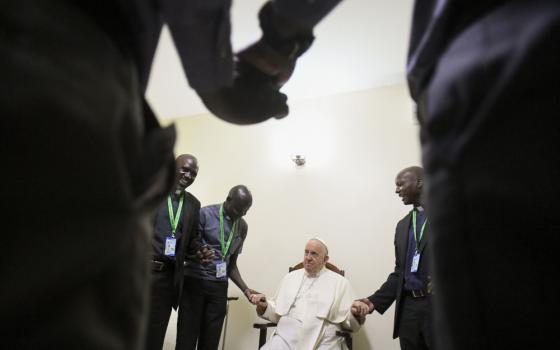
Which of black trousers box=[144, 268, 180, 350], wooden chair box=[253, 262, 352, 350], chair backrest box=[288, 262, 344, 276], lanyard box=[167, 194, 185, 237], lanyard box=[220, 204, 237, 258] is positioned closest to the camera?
black trousers box=[144, 268, 180, 350]

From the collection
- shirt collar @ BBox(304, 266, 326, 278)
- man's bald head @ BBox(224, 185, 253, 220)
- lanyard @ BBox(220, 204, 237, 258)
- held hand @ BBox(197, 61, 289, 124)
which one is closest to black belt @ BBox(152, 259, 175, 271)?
lanyard @ BBox(220, 204, 237, 258)

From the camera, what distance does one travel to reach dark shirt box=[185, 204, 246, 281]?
2918 mm

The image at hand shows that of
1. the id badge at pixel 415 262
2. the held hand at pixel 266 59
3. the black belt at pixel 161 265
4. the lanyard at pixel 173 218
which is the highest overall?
the held hand at pixel 266 59

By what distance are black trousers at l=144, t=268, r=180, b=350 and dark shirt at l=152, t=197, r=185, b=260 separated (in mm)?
139

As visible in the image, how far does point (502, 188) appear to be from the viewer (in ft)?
1.19

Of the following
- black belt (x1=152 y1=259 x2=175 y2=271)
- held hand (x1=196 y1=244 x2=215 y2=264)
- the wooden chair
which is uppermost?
held hand (x1=196 y1=244 x2=215 y2=264)

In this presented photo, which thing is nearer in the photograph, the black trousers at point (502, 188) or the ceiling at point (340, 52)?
the black trousers at point (502, 188)

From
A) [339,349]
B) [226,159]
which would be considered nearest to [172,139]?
[339,349]

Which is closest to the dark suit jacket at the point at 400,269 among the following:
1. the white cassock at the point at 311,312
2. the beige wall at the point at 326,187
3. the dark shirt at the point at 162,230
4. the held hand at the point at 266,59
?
the white cassock at the point at 311,312

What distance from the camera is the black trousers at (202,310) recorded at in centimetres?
282

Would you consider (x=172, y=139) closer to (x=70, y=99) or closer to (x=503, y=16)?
(x=70, y=99)

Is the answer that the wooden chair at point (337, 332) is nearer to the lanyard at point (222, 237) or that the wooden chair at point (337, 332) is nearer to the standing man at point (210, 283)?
the standing man at point (210, 283)

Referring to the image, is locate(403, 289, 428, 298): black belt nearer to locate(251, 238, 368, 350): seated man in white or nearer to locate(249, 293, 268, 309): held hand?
locate(251, 238, 368, 350): seated man in white

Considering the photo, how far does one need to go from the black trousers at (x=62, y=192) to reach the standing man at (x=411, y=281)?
213 cm
